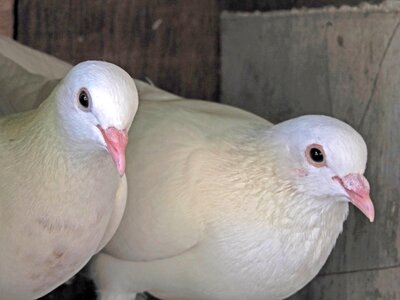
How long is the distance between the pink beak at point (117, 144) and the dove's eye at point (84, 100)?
0.08 m

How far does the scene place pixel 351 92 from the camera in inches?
85.2

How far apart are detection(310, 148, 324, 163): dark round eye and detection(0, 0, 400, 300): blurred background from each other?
1.23 feet

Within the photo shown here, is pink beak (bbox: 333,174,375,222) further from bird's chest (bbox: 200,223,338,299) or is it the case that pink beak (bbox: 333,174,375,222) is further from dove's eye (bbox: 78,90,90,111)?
dove's eye (bbox: 78,90,90,111)

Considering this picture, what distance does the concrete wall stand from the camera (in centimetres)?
206

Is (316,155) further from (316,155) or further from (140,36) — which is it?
(140,36)

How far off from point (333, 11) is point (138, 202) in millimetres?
742

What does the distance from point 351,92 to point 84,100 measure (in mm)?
889

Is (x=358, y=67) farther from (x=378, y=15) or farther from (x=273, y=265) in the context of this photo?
(x=273, y=265)

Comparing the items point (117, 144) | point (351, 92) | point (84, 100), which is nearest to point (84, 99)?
point (84, 100)

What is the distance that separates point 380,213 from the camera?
6.82 ft

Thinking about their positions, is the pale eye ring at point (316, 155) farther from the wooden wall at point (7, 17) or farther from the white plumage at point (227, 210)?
the wooden wall at point (7, 17)

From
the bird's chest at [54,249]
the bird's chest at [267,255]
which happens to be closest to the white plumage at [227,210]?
the bird's chest at [267,255]

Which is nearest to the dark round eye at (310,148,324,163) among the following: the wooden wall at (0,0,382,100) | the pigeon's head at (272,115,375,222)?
the pigeon's head at (272,115,375,222)

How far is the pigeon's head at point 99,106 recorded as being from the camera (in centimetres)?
142
